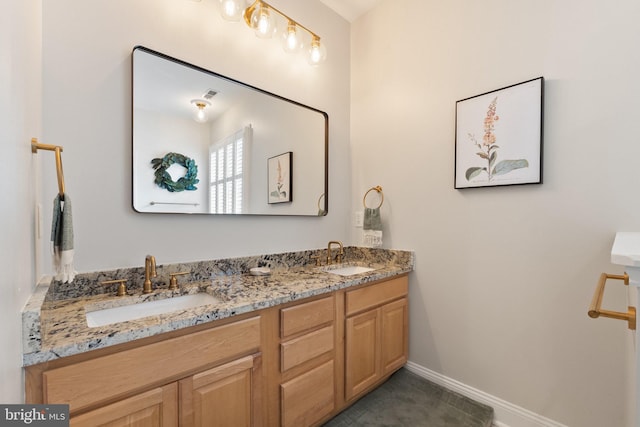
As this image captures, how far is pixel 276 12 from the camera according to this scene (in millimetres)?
1881

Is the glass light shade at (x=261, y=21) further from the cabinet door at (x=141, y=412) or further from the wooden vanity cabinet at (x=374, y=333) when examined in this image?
the cabinet door at (x=141, y=412)

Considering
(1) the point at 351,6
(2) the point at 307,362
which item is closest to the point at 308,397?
(2) the point at 307,362

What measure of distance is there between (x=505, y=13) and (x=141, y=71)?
2042 millimetres

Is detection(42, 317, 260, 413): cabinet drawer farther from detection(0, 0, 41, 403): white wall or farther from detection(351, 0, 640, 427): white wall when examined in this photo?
detection(351, 0, 640, 427): white wall

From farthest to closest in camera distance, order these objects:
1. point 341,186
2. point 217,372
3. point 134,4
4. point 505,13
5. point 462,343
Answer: point 341,186 < point 462,343 < point 505,13 < point 134,4 < point 217,372

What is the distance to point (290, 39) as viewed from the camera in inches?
73.9

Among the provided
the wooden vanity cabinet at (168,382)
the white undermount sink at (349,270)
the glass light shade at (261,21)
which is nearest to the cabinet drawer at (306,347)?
the wooden vanity cabinet at (168,382)

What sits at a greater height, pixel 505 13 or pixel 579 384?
pixel 505 13

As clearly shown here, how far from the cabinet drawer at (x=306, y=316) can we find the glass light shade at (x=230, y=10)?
162cm

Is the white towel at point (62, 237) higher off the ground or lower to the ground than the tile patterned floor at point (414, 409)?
higher

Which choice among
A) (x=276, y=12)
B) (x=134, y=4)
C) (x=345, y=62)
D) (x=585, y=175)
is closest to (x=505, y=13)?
(x=585, y=175)

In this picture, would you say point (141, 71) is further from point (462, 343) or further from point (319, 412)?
point (462, 343)

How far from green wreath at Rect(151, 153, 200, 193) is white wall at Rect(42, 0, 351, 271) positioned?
0.13 m

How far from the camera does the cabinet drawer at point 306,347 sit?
4.27 ft
